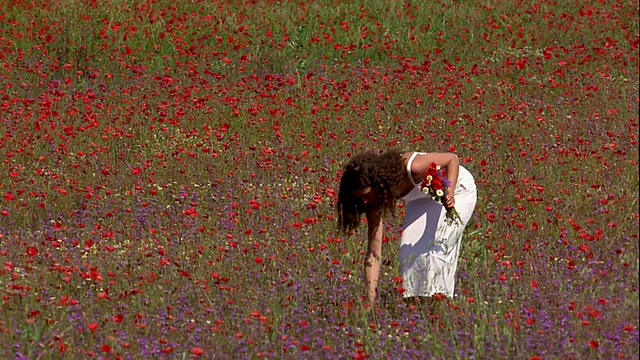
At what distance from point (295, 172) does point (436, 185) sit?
2655mm

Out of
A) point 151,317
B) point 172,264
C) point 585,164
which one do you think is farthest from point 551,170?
point 151,317

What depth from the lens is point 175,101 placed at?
9.99 meters

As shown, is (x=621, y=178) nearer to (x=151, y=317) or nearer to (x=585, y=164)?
(x=585, y=164)

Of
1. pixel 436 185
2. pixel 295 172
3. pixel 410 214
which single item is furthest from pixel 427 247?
pixel 295 172

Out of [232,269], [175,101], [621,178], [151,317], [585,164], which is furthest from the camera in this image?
[175,101]

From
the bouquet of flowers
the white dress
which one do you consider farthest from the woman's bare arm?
the bouquet of flowers

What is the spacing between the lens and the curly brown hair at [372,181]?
220 inches

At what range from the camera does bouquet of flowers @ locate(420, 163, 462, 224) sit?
5.36 m

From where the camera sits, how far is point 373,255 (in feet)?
18.4

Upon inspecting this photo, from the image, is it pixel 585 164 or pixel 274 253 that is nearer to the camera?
pixel 274 253

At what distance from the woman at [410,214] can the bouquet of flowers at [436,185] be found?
0.12 ft

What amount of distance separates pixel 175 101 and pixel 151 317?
5007 mm

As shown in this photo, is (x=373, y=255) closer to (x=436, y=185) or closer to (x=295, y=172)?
(x=436, y=185)

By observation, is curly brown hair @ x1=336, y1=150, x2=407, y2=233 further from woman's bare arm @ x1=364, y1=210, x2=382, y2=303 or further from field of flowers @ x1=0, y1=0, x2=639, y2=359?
field of flowers @ x1=0, y1=0, x2=639, y2=359
